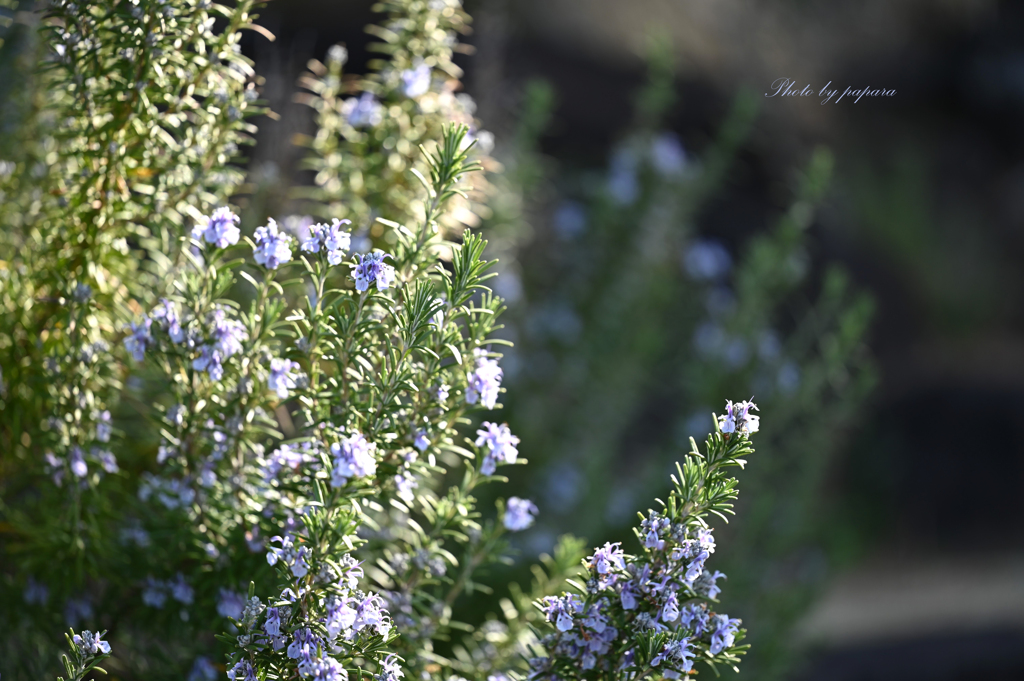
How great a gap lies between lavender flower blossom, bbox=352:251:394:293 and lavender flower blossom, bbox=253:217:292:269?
0.57ft

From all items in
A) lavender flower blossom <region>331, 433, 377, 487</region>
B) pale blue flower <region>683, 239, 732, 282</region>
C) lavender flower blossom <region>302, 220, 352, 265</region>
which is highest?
pale blue flower <region>683, 239, 732, 282</region>

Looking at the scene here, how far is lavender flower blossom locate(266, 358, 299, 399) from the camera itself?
154 cm

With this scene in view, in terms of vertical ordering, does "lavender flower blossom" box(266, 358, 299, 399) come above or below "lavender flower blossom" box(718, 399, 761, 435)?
above

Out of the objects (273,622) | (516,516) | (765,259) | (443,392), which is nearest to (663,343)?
(765,259)

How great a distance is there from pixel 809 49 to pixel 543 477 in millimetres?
7029

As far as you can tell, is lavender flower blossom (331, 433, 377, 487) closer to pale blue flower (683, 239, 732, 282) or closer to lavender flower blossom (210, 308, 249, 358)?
lavender flower blossom (210, 308, 249, 358)

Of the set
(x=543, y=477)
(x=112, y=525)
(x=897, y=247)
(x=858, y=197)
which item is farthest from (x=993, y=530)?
(x=112, y=525)

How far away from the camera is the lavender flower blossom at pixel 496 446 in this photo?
5.23ft

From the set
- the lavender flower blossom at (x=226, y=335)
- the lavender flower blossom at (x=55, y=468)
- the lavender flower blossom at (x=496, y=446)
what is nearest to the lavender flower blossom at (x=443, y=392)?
the lavender flower blossom at (x=496, y=446)

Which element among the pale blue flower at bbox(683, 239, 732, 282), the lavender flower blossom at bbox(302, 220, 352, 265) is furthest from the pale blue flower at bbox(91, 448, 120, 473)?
the pale blue flower at bbox(683, 239, 732, 282)

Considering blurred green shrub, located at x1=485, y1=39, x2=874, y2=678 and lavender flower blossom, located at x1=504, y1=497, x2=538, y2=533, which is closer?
lavender flower blossom, located at x1=504, y1=497, x2=538, y2=533

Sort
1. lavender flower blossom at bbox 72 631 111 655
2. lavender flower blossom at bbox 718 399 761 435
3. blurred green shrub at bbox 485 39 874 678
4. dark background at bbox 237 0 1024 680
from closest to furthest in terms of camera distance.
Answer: lavender flower blossom at bbox 72 631 111 655 → lavender flower blossom at bbox 718 399 761 435 → blurred green shrub at bbox 485 39 874 678 → dark background at bbox 237 0 1024 680

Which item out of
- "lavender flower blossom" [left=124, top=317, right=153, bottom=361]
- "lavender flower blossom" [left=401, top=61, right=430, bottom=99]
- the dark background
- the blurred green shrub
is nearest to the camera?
"lavender flower blossom" [left=124, top=317, right=153, bottom=361]

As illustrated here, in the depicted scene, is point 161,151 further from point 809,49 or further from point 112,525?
point 809,49
